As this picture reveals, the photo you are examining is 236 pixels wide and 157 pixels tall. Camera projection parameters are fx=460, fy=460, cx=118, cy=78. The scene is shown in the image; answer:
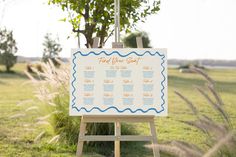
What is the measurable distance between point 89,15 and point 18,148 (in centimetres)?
229

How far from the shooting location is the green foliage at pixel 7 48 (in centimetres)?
2236

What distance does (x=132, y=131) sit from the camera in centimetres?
596

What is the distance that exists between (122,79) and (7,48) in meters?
19.3

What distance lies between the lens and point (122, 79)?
14.5ft

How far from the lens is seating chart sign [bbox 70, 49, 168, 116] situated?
14.4 ft

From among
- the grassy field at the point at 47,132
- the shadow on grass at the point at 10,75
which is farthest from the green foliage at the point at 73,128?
the shadow on grass at the point at 10,75

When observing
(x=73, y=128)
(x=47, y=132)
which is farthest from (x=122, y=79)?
(x=47, y=132)

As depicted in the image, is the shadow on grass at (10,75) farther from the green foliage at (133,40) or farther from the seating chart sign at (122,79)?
the seating chart sign at (122,79)

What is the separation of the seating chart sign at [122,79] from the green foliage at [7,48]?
1842 centimetres

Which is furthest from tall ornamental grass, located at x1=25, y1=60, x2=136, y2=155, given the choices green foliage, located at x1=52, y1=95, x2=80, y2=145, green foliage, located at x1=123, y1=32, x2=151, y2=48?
green foliage, located at x1=123, y1=32, x2=151, y2=48

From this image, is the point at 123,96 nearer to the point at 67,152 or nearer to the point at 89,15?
the point at 67,152

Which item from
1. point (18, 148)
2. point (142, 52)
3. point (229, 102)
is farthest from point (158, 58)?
point (229, 102)

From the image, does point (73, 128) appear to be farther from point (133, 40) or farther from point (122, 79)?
point (133, 40)

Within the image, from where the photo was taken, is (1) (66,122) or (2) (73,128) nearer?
(2) (73,128)
